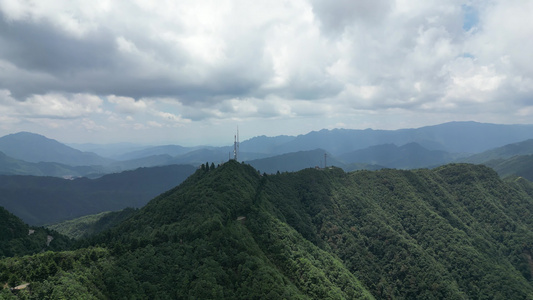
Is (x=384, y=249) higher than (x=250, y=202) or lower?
lower

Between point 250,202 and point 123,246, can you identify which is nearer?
point 123,246

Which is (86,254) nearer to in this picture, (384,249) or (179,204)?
Answer: (179,204)

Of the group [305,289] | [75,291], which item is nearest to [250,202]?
[305,289]

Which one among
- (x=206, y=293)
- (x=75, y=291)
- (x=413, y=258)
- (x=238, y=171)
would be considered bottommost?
(x=413, y=258)

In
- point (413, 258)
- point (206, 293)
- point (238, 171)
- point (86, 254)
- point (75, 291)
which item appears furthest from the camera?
point (238, 171)

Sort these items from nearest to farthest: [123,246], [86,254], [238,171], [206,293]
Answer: [206,293] < [86,254] < [123,246] < [238,171]

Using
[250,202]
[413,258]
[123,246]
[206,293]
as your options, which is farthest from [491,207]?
[123,246]
